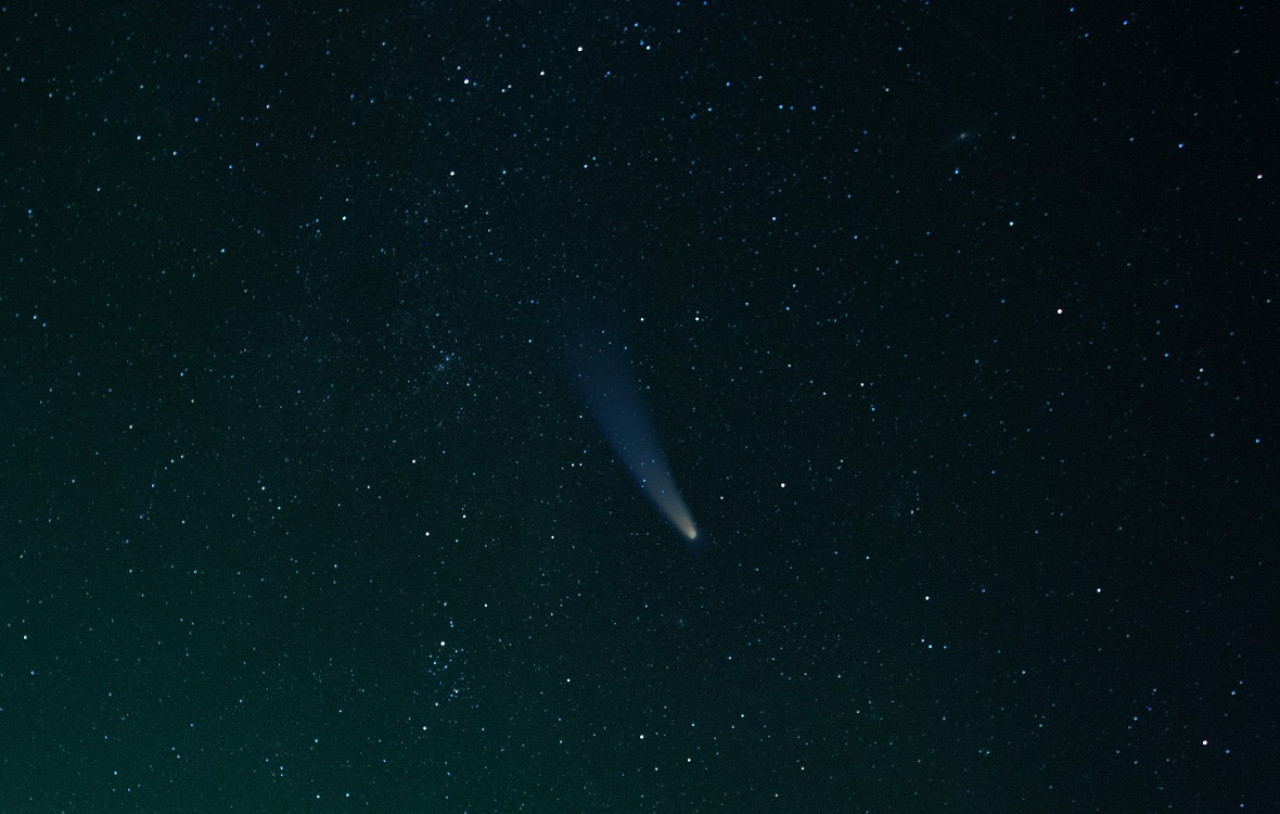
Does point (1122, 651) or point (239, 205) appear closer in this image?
point (1122, 651)

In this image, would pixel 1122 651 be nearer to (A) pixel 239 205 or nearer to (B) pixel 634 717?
(B) pixel 634 717

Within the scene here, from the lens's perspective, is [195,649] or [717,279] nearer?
[717,279]

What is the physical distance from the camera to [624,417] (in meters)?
0.58

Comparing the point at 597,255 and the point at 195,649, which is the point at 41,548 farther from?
the point at 597,255

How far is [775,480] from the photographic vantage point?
56 cm

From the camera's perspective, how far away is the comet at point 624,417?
1.90ft

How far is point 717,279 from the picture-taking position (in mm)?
558

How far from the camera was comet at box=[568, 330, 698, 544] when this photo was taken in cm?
58

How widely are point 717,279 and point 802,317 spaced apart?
0.18 ft

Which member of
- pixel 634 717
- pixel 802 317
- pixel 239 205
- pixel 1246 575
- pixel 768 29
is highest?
pixel 239 205

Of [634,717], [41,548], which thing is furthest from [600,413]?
[41,548]

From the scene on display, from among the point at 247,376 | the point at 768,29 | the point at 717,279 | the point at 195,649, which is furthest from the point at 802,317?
the point at 195,649

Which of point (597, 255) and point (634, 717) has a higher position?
point (597, 255)

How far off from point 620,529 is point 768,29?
12.4 inches
